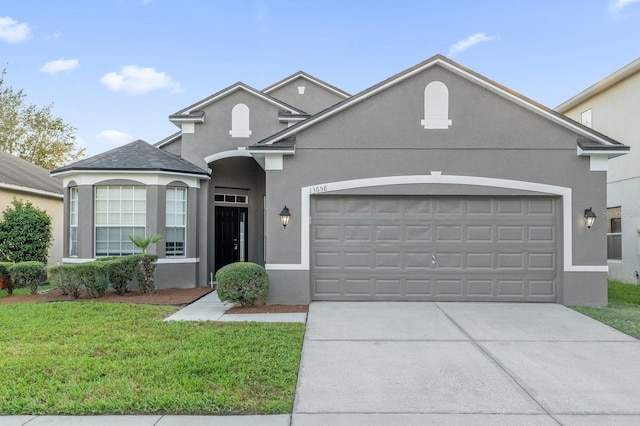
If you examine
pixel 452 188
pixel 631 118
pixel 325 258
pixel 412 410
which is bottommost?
pixel 412 410

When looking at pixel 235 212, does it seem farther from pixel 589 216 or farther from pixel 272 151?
pixel 589 216

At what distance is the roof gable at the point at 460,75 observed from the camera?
9008mm

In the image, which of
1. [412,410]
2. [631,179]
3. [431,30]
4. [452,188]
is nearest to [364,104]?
[452,188]

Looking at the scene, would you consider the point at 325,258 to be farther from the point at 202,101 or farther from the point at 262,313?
the point at 202,101

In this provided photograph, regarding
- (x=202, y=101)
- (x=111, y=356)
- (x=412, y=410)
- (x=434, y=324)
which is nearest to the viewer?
(x=412, y=410)

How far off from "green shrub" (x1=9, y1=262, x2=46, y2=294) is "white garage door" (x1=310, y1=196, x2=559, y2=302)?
22.8ft

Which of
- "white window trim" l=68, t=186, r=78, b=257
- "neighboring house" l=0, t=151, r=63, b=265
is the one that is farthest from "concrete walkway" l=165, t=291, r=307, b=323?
"neighboring house" l=0, t=151, r=63, b=265

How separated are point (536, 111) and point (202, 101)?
28.5 feet

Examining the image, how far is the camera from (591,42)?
14.8 metres

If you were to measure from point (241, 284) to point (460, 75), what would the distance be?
6525 mm

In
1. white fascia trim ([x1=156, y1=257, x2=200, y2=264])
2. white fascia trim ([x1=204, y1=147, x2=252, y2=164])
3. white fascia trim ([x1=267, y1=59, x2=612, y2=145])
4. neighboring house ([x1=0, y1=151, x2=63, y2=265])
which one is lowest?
white fascia trim ([x1=156, y1=257, x2=200, y2=264])

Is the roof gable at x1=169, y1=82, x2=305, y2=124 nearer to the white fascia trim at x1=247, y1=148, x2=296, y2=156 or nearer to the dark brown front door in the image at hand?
the dark brown front door

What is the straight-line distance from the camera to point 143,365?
5102 millimetres

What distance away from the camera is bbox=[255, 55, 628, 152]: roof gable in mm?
9008
